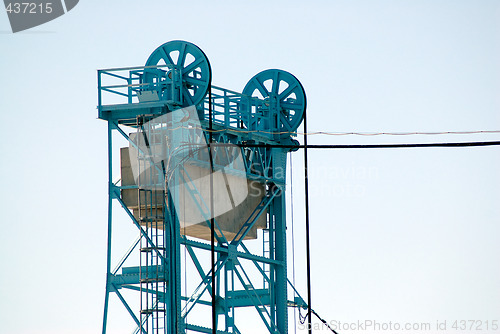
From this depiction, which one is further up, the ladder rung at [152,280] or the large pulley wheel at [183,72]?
the large pulley wheel at [183,72]

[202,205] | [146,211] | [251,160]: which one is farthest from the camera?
[251,160]

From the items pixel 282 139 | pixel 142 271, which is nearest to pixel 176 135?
pixel 142 271

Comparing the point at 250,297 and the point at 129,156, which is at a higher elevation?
the point at 129,156

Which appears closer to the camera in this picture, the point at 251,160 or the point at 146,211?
the point at 146,211

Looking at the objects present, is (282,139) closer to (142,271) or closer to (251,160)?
(251,160)

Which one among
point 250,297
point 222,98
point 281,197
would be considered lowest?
point 250,297

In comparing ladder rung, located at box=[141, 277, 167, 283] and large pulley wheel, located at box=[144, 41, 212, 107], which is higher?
large pulley wheel, located at box=[144, 41, 212, 107]

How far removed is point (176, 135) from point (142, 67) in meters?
2.42

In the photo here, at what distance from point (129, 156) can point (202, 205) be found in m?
2.85

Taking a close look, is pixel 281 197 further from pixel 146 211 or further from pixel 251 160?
pixel 146 211

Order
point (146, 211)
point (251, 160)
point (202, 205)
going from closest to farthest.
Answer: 1. point (146, 211)
2. point (202, 205)
3. point (251, 160)

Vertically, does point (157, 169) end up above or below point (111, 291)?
above

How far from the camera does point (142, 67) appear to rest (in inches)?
1725

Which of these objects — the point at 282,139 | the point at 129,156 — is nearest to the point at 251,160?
the point at 282,139
